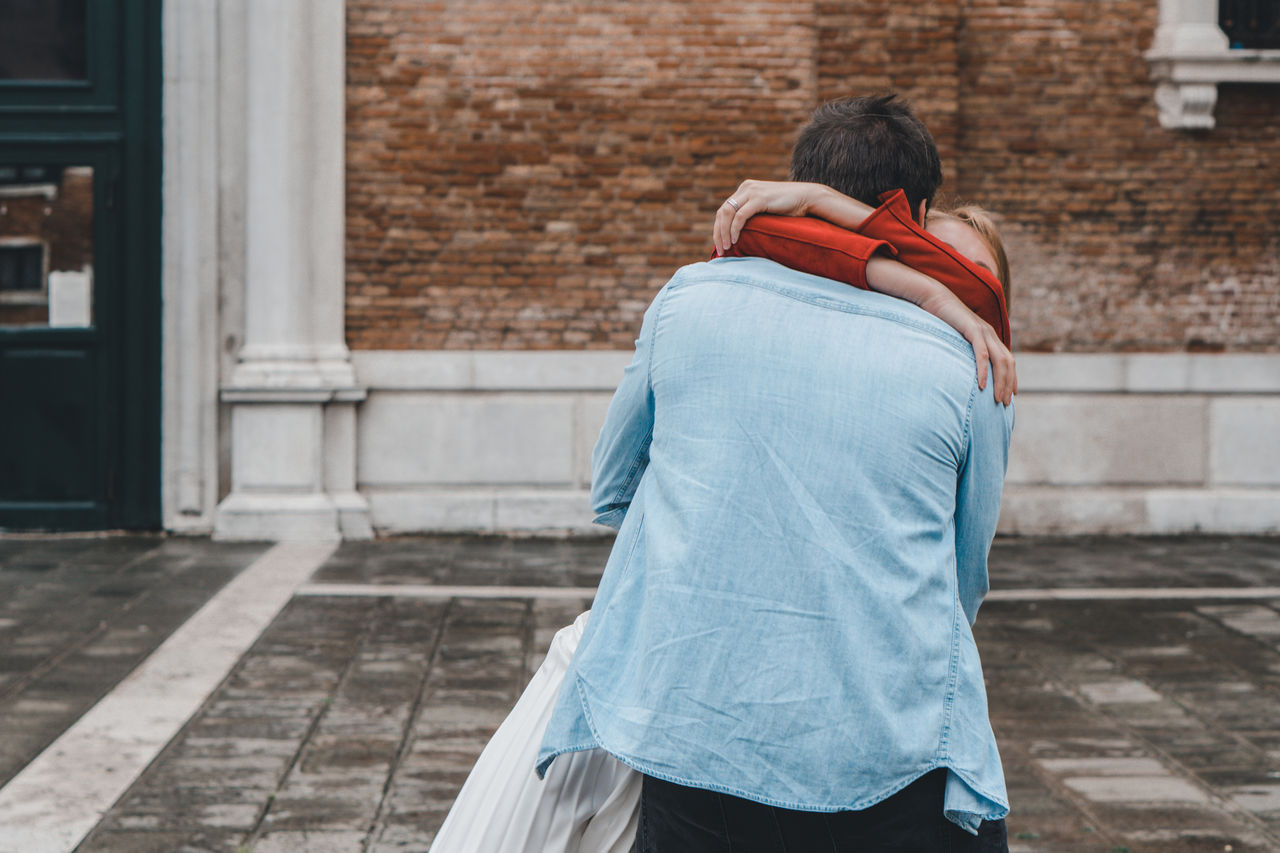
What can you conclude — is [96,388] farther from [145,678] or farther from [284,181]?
[145,678]

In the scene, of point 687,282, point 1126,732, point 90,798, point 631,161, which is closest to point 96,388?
point 631,161

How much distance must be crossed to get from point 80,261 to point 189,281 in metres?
0.77

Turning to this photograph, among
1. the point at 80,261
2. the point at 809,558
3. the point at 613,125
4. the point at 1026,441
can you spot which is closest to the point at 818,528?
the point at 809,558

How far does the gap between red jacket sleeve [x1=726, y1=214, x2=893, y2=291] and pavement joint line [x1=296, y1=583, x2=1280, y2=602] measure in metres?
5.23

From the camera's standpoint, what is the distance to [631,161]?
351 inches

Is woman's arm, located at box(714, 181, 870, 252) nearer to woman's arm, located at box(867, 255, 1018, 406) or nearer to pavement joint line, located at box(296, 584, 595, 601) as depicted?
woman's arm, located at box(867, 255, 1018, 406)

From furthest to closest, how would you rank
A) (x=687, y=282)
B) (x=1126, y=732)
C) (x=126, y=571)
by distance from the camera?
(x=126, y=571) → (x=1126, y=732) → (x=687, y=282)

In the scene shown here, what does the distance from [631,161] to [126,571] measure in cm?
424

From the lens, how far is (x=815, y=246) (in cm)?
159

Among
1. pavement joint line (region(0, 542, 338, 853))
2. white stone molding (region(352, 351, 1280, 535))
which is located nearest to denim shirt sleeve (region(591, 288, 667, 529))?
pavement joint line (region(0, 542, 338, 853))

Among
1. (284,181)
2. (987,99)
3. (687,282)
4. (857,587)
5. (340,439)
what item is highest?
(987,99)

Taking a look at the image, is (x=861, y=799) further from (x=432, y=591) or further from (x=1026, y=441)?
(x=1026, y=441)

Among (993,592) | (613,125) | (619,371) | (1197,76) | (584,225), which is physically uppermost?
(1197,76)

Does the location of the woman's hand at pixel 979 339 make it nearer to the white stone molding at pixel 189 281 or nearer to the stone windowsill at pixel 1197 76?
the white stone molding at pixel 189 281
